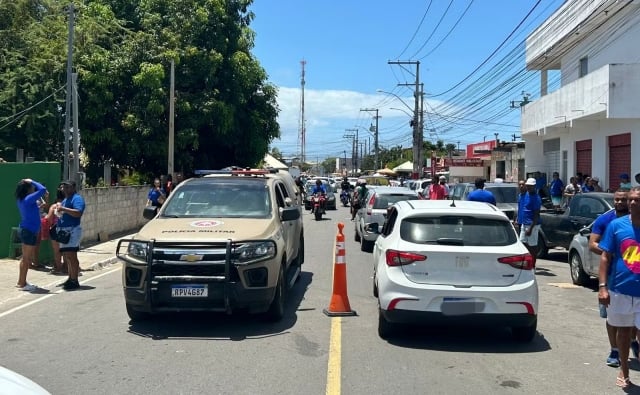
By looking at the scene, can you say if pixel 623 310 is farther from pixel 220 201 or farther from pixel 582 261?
pixel 582 261

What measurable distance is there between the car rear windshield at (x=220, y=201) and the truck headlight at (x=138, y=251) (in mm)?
1180

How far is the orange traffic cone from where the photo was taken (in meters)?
8.76

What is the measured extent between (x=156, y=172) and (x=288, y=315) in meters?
22.6

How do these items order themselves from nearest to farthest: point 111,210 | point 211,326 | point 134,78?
point 211,326 < point 111,210 < point 134,78

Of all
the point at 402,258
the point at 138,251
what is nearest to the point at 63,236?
the point at 138,251

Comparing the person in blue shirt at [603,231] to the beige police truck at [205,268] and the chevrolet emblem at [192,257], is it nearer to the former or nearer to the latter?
the beige police truck at [205,268]

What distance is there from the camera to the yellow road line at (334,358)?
233 inches

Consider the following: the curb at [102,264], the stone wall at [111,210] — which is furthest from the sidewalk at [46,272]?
the stone wall at [111,210]

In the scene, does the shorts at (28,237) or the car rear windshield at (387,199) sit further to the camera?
the car rear windshield at (387,199)

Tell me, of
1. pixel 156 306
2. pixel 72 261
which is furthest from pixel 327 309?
pixel 72 261

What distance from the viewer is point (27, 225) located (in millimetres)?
11109

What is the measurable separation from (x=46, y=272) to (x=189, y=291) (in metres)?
6.65

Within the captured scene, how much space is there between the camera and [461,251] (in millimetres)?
7168

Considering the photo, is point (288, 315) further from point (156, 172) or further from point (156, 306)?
point (156, 172)
